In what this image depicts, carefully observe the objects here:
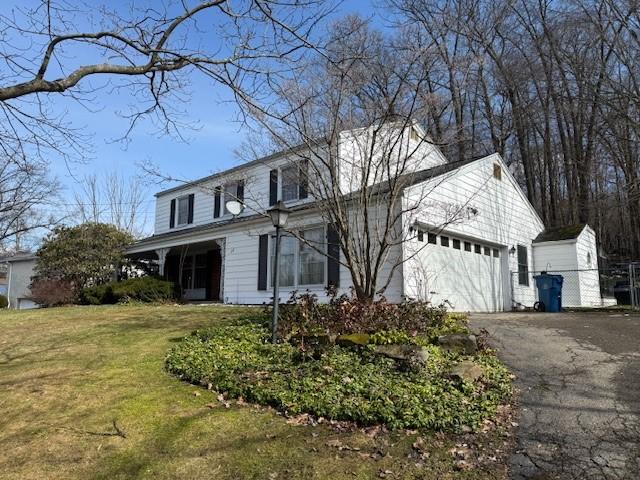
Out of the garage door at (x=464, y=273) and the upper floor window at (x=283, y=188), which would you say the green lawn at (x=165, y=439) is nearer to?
the garage door at (x=464, y=273)

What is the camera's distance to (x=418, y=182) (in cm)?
1128

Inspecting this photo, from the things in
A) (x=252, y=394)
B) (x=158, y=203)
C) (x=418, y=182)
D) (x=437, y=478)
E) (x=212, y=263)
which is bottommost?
(x=437, y=478)

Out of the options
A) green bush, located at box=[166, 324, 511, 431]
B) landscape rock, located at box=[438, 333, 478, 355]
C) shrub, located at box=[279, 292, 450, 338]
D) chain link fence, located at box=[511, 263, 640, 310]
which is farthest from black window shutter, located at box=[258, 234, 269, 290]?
chain link fence, located at box=[511, 263, 640, 310]

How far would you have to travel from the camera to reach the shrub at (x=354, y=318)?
7.15 m

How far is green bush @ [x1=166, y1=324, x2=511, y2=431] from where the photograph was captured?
4.62 m

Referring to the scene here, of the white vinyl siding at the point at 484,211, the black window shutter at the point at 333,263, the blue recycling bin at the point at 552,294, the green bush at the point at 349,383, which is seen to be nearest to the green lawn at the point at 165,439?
the green bush at the point at 349,383

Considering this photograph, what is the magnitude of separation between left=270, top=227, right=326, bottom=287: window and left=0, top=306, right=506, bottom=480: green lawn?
6563 mm

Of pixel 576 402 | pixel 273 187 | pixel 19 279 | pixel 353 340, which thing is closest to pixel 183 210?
pixel 273 187

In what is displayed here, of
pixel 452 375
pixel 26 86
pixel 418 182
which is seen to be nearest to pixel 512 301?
pixel 418 182

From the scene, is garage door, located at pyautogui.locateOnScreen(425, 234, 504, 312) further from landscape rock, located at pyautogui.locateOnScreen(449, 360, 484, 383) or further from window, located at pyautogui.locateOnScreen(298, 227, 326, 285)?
landscape rock, located at pyautogui.locateOnScreen(449, 360, 484, 383)

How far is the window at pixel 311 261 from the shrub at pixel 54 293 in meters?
9.32

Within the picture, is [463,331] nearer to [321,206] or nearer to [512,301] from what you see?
[321,206]

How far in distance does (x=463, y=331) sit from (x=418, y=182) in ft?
15.7

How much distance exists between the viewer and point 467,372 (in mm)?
5605
